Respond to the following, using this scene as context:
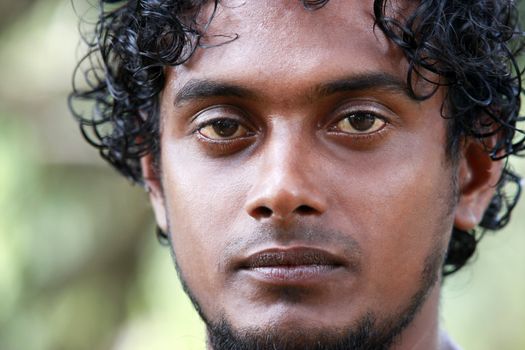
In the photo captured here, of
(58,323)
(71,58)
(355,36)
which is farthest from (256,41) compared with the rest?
(58,323)

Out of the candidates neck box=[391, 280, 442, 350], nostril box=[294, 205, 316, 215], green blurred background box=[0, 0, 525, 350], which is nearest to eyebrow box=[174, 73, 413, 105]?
nostril box=[294, 205, 316, 215]

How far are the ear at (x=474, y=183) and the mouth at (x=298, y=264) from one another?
670mm

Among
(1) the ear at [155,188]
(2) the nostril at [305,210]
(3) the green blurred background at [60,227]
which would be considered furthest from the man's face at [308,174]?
(3) the green blurred background at [60,227]

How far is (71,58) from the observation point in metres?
7.20

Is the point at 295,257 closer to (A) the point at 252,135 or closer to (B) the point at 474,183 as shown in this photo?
(A) the point at 252,135

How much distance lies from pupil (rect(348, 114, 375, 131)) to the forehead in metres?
0.14

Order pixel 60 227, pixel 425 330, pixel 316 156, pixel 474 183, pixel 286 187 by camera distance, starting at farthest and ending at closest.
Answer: pixel 60 227 → pixel 474 183 → pixel 425 330 → pixel 316 156 → pixel 286 187

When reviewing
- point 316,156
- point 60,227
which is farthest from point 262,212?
point 60,227

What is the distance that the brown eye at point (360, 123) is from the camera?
2762 millimetres

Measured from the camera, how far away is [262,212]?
264cm

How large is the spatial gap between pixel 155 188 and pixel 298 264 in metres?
0.95

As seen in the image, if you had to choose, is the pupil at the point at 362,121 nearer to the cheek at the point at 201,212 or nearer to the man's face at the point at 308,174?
the man's face at the point at 308,174

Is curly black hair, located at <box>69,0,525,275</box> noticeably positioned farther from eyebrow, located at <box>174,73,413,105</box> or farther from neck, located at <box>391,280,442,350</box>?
neck, located at <box>391,280,442,350</box>

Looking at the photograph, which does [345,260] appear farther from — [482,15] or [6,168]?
[6,168]
